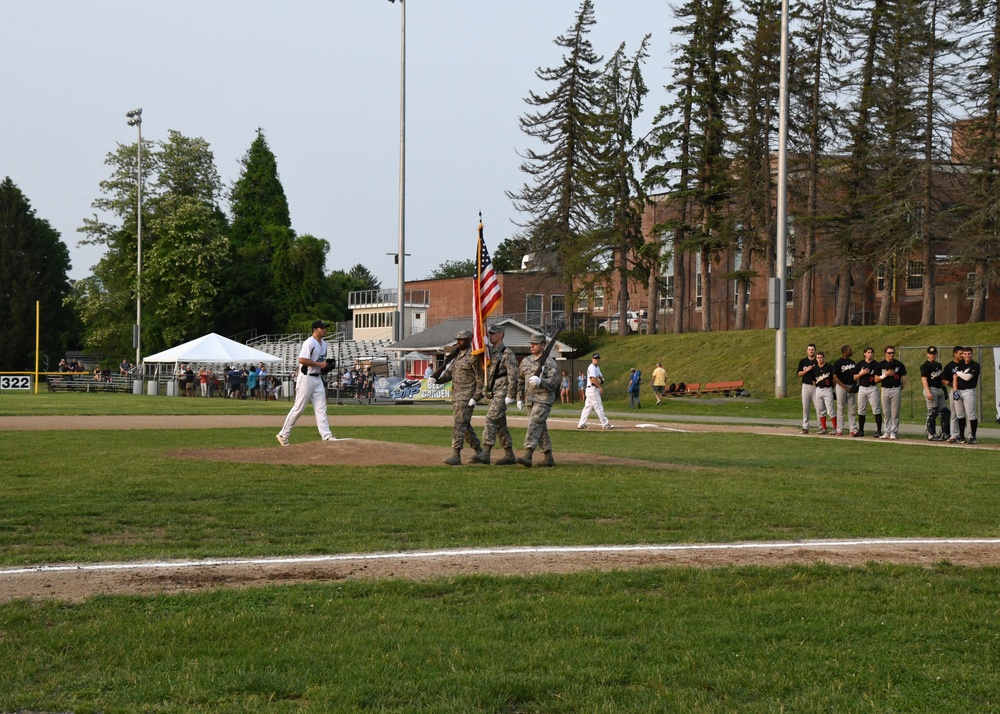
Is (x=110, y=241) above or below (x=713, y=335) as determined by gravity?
above

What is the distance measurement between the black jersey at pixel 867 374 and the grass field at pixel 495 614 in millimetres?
11249

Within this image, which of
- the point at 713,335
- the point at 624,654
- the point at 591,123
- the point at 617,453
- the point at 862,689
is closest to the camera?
the point at 862,689

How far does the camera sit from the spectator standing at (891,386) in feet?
78.1

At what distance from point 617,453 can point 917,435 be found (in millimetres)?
10286

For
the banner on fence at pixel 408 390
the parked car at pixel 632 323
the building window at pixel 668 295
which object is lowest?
the banner on fence at pixel 408 390

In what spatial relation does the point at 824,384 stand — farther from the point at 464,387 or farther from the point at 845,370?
the point at 464,387

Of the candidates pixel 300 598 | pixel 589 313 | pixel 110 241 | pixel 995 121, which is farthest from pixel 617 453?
pixel 110 241

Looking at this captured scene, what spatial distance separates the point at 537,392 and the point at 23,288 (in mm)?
90792

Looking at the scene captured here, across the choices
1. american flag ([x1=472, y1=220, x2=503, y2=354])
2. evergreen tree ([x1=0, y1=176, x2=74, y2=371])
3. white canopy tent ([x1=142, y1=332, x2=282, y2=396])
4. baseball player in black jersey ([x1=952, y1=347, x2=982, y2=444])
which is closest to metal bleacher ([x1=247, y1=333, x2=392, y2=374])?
white canopy tent ([x1=142, y1=332, x2=282, y2=396])

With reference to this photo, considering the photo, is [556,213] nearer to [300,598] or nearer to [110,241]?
[110,241]

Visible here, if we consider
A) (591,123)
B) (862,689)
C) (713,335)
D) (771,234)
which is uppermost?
(591,123)

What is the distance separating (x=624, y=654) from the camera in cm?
566

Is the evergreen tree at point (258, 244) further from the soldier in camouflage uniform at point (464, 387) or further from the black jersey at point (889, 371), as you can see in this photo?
the soldier in camouflage uniform at point (464, 387)

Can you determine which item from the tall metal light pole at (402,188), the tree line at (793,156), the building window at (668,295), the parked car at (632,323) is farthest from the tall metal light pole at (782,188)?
the building window at (668,295)
